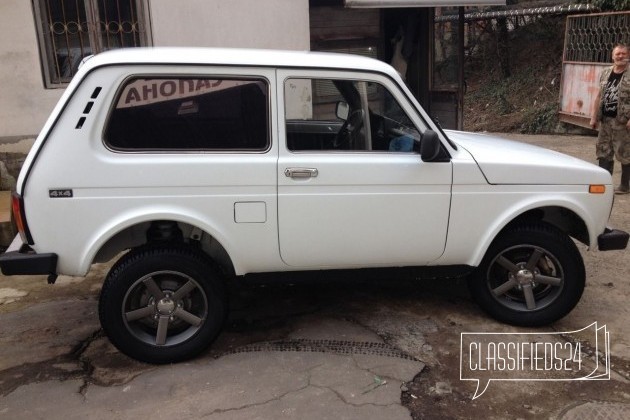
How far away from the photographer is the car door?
344 centimetres

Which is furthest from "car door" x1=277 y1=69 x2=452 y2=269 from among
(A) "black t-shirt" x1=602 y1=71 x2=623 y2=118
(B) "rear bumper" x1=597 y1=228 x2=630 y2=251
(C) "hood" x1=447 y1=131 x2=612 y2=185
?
(A) "black t-shirt" x1=602 y1=71 x2=623 y2=118

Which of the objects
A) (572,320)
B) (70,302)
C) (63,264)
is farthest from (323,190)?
(70,302)

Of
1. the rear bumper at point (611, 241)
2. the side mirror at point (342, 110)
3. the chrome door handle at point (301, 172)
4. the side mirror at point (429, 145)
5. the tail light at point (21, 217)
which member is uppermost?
the side mirror at point (342, 110)

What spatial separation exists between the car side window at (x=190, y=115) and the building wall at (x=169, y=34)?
12.1 feet

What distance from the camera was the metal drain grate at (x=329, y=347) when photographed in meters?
3.67

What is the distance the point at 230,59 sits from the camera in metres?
3.38

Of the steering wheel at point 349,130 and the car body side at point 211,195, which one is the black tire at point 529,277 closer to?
the car body side at point 211,195

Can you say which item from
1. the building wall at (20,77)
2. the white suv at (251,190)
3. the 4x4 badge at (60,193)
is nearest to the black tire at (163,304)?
the white suv at (251,190)

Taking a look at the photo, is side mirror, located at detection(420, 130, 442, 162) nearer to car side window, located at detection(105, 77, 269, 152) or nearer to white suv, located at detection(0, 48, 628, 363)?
white suv, located at detection(0, 48, 628, 363)

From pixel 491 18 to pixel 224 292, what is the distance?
46.0 feet

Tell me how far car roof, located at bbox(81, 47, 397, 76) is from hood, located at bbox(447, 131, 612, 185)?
2.69 feet

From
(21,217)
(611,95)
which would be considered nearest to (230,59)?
(21,217)

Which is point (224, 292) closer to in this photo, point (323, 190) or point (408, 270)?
point (323, 190)

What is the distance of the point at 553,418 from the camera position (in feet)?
10.0
